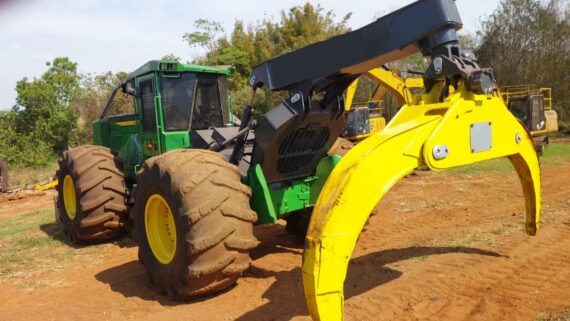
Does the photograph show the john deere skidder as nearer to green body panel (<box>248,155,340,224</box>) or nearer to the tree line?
green body panel (<box>248,155,340,224</box>)

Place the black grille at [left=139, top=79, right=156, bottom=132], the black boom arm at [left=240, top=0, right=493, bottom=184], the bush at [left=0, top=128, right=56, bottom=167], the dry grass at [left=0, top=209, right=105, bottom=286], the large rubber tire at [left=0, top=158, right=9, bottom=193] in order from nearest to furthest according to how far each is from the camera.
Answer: the black boom arm at [left=240, top=0, right=493, bottom=184]
the dry grass at [left=0, top=209, right=105, bottom=286]
the black grille at [left=139, top=79, right=156, bottom=132]
the large rubber tire at [left=0, top=158, right=9, bottom=193]
the bush at [left=0, top=128, right=56, bottom=167]

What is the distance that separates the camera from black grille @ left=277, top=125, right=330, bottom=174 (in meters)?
4.44

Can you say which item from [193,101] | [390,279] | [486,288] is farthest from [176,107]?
[486,288]

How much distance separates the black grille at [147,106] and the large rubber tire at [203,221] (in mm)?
2177

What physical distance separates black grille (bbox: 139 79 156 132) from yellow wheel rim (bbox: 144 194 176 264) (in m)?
1.93

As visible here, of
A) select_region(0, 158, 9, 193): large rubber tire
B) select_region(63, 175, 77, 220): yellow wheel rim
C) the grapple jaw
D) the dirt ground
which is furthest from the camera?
select_region(0, 158, 9, 193): large rubber tire

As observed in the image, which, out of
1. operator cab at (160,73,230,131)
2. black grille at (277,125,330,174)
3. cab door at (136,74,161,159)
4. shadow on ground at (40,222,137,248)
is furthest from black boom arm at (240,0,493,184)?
shadow on ground at (40,222,137,248)

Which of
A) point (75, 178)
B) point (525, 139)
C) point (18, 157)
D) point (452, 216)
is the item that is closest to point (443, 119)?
point (525, 139)

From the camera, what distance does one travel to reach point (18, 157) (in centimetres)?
1898

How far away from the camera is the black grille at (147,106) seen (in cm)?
605

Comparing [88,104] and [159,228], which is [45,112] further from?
[159,228]

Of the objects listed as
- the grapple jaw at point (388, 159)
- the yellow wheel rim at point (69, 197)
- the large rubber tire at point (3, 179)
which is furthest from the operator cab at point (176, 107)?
the large rubber tire at point (3, 179)

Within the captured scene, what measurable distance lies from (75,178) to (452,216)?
516 centimetres

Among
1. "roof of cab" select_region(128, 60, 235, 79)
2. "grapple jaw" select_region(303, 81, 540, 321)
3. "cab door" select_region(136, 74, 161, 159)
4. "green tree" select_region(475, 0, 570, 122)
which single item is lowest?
"grapple jaw" select_region(303, 81, 540, 321)
